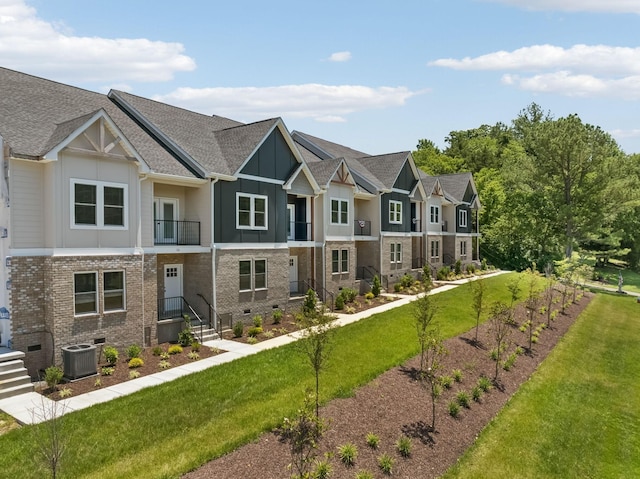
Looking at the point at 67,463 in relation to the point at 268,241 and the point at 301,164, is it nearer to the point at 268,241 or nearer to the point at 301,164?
the point at 268,241

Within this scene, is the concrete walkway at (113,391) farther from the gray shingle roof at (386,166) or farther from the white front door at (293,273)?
the gray shingle roof at (386,166)

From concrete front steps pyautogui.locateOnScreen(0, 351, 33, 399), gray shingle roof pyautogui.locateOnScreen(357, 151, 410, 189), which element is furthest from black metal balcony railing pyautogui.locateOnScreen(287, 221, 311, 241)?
concrete front steps pyautogui.locateOnScreen(0, 351, 33, 399)

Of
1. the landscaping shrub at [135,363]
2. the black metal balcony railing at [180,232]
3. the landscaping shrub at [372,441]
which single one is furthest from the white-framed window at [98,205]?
the landscaping shrub at [372,441]

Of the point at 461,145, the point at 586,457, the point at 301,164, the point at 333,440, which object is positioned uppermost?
the point at 461,145

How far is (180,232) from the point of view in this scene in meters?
19.8

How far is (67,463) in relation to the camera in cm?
859

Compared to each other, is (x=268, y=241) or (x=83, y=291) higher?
(x=268, y=241)

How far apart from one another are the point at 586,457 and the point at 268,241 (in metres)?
15.2

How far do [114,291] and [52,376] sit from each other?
348 cm

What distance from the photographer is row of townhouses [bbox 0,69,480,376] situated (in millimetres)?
14148

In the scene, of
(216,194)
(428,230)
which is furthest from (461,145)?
(216,194)

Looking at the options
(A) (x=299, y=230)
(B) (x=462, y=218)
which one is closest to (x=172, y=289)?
(A) (x=299, y=230)

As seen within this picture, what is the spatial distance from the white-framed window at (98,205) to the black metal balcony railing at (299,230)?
1098 cm

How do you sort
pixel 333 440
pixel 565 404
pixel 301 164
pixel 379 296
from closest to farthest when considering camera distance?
pixel 333 440
pixel 565 404
pixel 301 164
pixel 379 296
